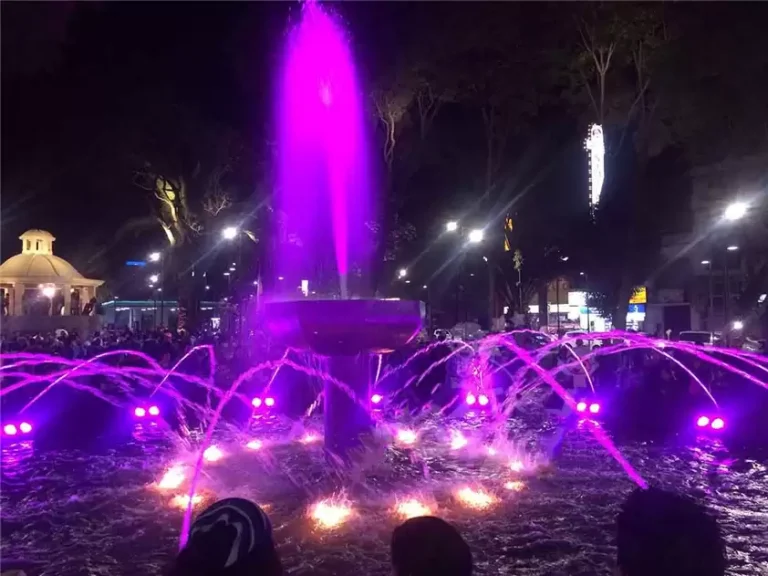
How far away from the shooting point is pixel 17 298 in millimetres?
34688

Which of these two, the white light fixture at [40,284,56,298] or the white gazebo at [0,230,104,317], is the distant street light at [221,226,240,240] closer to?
the white gazebo at [0,230,104,317]

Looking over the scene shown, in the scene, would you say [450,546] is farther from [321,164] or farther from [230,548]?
[321,164]

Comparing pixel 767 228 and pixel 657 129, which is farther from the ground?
pixel 657 129

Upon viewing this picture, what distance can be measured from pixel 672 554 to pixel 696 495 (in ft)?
22.6

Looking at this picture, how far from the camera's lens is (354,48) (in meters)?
27.2

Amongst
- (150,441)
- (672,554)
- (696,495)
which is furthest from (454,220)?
(672,554)

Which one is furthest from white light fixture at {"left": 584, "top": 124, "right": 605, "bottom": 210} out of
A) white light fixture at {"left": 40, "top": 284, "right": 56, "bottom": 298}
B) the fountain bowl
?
the fountain bowl

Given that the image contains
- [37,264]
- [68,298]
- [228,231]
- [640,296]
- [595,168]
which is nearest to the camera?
[228,231]

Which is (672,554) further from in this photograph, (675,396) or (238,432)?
(675,396)

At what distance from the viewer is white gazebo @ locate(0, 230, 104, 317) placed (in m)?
34.5

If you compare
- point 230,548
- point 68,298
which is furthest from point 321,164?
point 230,548

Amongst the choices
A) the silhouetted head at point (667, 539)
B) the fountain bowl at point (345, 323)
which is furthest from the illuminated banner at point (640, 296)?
the silhouetted head at point (667, 539)

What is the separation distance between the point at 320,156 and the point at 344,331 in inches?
723

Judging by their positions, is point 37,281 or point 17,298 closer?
point 37,281
